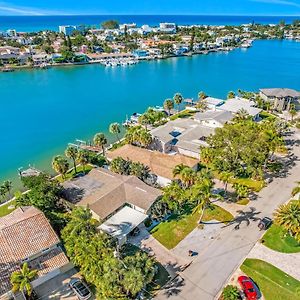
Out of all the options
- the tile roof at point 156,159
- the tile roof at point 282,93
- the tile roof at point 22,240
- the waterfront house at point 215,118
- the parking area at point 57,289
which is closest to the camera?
the tile roof at point 22,240

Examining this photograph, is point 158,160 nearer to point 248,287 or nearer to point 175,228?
point 175,228

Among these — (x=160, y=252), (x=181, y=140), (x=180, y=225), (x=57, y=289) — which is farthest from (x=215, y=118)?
(x=57, y=289)

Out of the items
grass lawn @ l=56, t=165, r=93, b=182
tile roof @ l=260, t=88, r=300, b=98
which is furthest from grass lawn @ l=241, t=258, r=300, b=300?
tile roof @ l=260, t=88, r=300, b=98

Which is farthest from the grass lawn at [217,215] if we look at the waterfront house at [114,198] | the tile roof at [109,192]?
the waterfront house at [114,198]

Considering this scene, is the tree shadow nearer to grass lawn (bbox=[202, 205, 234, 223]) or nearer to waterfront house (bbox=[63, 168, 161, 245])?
grass lawn (bbox=[202, 205, 234, 223])

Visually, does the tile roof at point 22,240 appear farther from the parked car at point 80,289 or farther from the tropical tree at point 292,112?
the tropical tree at point 292,112

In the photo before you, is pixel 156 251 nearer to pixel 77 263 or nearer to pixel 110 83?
pixel 77 263

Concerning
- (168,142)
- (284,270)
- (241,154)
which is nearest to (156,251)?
(284,270)
